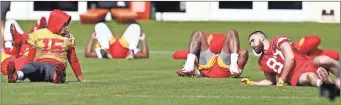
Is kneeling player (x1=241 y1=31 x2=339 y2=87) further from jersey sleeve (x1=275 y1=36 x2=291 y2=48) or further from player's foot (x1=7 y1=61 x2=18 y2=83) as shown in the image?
player's foot (x1=7 y1=61 x2=18 y2=83)

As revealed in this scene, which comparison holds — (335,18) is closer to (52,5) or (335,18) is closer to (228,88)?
(52,5)

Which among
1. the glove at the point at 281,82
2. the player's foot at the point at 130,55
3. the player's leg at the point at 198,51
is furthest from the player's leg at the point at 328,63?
the player's foot at the point at 130,55

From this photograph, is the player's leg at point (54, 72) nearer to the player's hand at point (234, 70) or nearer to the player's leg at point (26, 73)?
the player's leg at point (26, 73)

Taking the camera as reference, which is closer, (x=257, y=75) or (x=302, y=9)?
(x=257, y=75)

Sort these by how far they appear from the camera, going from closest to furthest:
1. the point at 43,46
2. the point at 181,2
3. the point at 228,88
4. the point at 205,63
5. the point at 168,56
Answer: the point at 228,88
the point at 43,46
the point at 205,63
the point at 168,56
the point at 181,2

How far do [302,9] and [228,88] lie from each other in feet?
93.0

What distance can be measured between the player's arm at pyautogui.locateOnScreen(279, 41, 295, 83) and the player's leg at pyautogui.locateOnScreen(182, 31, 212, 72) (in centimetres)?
273

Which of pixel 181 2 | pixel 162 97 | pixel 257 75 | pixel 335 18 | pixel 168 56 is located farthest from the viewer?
pixel 181 2

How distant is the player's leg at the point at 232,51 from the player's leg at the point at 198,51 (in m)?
0.28

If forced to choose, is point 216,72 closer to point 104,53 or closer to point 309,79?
point 309,79

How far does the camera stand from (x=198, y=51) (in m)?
17.1

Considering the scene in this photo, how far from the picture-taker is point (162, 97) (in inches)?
486

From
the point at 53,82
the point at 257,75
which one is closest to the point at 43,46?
the point at 53,82

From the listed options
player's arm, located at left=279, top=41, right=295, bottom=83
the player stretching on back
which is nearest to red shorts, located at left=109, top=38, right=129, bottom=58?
the player stretching on back
